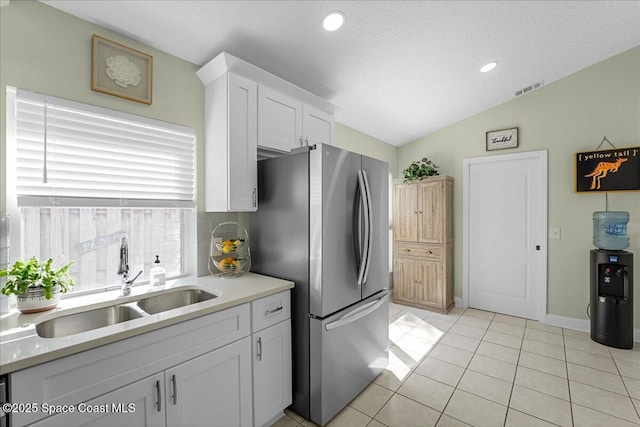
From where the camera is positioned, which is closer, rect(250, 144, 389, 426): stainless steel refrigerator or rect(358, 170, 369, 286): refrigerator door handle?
rect(250, 144, 389, 426): stainless steel refrigerator

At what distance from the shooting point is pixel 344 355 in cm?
201

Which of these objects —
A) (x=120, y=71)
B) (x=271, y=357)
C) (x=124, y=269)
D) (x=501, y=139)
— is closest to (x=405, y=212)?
(x=501, y=139)

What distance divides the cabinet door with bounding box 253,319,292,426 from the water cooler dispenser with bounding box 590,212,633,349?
322 centimetres

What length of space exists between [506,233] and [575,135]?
1.34m

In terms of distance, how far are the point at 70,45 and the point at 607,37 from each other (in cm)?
430

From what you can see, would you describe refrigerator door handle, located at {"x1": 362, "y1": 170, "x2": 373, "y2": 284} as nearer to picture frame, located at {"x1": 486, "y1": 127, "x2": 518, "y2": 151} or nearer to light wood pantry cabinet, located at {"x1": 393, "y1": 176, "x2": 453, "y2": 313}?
light wood pantry cabinet, located at {"x1": 393, "y1": 176, "x2": 453, "y2": 313}

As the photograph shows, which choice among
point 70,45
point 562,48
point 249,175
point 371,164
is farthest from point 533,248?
point 70,45

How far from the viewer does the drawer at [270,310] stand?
5.69ft

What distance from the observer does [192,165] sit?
217 centimetres

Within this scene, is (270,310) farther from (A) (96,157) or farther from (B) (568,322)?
(B) (568,322)

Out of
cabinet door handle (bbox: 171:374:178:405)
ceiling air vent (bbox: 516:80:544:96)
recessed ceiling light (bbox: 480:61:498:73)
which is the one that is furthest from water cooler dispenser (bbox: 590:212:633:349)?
cabinet door handle (bbox: 171:374:178:405)

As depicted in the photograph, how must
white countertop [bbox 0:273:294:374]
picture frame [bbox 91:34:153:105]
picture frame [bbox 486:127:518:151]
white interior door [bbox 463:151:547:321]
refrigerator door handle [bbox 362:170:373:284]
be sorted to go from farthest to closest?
1. picture frame [bbox 486:127:518:151]
2. white interior door [bbox 463:151:547:321]
3. refrigerator door handle [bbox 362:170:373:284]
4. picture frame [bbox 91:34:153:105]
5. white countertop [bbox 0:273:294:374]

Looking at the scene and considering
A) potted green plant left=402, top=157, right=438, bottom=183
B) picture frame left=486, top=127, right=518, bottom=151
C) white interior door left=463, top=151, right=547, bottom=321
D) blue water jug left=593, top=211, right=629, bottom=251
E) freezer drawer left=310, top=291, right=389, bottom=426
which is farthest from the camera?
potted green plant left=402, top=157, right=438, bottom=183

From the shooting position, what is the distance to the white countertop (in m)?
1.01
